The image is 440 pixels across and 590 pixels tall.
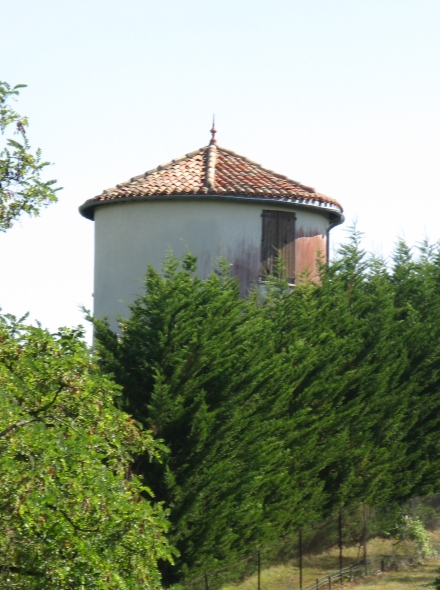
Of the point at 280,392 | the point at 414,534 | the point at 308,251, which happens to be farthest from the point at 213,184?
the point at 414,534

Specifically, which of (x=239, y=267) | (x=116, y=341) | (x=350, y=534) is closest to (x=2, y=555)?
(x=116, y=341)

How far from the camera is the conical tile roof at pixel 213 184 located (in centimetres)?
2769

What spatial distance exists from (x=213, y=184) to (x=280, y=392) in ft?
24.8

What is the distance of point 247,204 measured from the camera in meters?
27.9

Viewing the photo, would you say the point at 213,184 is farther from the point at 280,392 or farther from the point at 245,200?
the point at 280,392

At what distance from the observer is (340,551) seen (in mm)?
24406

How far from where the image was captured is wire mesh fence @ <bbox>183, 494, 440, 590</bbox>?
2128 cm

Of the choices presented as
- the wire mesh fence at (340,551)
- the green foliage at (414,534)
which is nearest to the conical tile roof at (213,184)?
the wire mesh fence at (340,551)

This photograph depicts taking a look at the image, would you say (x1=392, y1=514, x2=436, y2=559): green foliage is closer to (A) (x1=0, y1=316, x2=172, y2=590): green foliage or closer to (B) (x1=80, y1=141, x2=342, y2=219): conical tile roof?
(B) (x1=80, y1=141, x2=342, y2=219): conical tile roof

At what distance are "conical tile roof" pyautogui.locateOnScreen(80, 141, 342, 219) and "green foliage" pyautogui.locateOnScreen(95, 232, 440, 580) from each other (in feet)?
7.30

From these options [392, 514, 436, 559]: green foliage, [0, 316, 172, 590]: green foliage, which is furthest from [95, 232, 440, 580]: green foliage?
[0, 316, 172, 590]: green foliage

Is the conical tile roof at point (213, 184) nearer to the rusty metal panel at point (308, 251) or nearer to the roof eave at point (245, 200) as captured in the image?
the roof eave at point (245, 200)

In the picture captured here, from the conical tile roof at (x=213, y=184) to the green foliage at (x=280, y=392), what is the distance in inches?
87.6

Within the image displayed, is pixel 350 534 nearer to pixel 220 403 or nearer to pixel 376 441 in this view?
pixel 376 441
